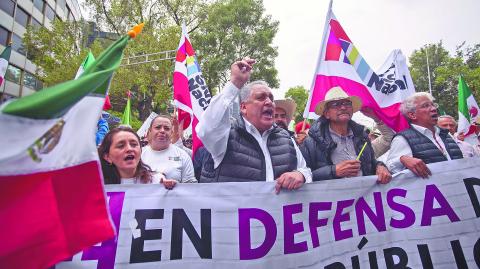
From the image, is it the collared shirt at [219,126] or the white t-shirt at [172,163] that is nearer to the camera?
the collared shirt at [219,126]

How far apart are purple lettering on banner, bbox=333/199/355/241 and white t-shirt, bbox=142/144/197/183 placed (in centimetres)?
151

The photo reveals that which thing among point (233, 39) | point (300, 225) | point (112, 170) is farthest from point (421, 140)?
point (233, 39)

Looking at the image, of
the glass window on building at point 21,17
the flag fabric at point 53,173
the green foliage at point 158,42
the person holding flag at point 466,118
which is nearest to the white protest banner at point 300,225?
the flag fabric at point 53,173

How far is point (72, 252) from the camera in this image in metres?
1.46

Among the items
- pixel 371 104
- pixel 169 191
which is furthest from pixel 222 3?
pixel 169 191

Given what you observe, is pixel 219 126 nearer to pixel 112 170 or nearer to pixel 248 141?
pixel 248 141

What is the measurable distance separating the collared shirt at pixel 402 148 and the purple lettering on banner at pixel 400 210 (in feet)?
1.19

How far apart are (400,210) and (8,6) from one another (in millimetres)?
31879

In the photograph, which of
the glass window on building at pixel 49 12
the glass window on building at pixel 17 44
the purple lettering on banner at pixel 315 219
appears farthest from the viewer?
the glass window on building at pixel 49 12

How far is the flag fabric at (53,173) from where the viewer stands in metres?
1.24

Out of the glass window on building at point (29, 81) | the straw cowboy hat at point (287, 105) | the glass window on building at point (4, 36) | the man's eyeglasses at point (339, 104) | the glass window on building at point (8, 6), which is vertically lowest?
the man's eyeglasses at point (339, 104)

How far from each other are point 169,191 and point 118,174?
516 millimetres

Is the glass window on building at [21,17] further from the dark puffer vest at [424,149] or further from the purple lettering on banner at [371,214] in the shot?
the purple lettering on banner at [371,214]

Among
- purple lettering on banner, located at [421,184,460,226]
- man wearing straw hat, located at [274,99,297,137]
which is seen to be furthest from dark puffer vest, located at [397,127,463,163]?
man wearing straw hat, located at [274,99,297,137]
